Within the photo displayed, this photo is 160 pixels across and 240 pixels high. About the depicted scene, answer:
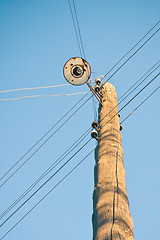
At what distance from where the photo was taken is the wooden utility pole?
2.19 m

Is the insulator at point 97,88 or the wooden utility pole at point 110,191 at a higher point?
the insulator at point 97,88

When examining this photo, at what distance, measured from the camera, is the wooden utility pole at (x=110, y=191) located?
2189 millimetres

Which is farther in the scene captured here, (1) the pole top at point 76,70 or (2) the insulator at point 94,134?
(1) the pole top at point 76,70

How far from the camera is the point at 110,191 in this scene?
258cm

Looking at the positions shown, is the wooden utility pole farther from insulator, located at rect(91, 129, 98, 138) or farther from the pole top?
the pole top

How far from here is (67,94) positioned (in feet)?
20.6

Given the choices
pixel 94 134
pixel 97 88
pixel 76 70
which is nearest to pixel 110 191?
pixel 94 134

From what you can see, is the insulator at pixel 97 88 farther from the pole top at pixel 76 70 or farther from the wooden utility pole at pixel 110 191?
the wooden utility pole at pixel 110 191

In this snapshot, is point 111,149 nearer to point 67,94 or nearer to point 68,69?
point 68,69

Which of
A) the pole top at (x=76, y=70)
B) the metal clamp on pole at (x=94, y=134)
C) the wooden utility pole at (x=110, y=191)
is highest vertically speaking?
the pole top at (x=76, y=70)

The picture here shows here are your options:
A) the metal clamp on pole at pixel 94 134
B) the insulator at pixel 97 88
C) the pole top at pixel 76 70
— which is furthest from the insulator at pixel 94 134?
the insulator at pixel 97 88

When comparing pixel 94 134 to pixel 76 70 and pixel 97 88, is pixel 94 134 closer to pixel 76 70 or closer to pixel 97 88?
pixel 76 70

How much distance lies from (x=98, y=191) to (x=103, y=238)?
2.12 feet

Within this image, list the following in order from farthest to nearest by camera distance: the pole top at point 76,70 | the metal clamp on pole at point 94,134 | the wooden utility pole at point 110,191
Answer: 1. the pole top at point 76,70
2. the metal clamp on pole at point 94,134
3. the wooden utility pole at point 110,191
